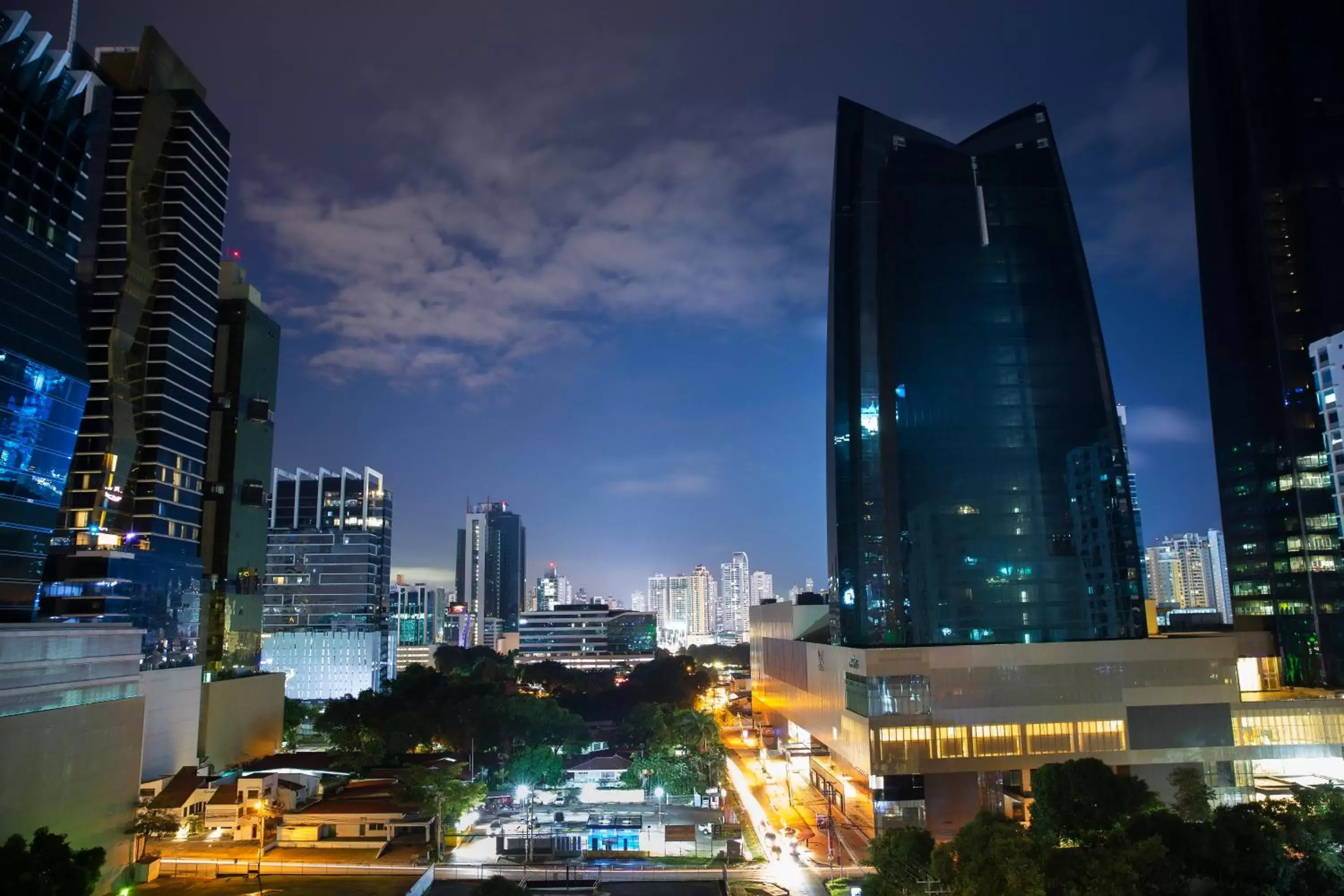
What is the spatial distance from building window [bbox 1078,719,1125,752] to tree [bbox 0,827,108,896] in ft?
186

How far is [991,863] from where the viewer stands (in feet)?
112

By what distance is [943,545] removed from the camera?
73.5 m

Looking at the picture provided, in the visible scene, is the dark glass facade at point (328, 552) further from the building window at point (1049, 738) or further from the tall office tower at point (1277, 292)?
the tall office tower at point (1277, 292)

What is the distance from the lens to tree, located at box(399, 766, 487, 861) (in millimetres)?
55344

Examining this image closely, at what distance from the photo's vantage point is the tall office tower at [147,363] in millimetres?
67562

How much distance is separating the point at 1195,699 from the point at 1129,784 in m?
19.2

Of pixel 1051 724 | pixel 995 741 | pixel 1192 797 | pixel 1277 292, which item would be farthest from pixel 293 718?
pixel 1277 292

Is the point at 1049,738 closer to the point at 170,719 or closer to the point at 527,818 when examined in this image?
the point at 527,818

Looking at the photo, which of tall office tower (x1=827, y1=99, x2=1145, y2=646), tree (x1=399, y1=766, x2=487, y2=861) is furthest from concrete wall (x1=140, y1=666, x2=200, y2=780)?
tall office tower (x1=827, y1=99, x2=1145, y2=646)

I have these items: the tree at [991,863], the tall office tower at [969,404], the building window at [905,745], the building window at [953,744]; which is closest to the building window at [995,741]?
the building window at [953,744]

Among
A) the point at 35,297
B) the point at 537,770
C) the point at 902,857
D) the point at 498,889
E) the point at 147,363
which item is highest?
the point at 147,363

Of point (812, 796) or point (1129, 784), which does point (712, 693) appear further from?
point (1129, 784)

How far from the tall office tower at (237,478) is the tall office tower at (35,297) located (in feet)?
99.5

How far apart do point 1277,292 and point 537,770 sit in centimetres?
7853
